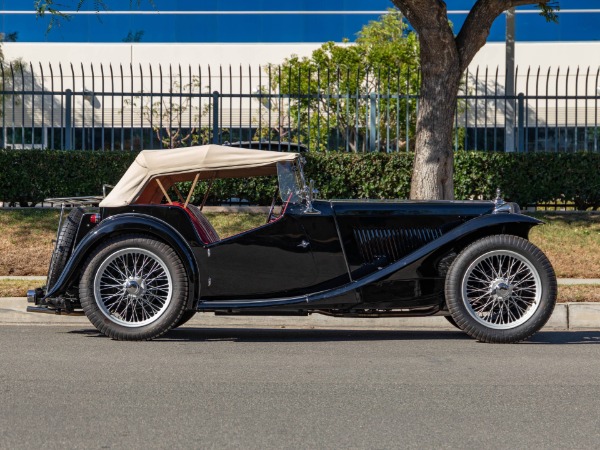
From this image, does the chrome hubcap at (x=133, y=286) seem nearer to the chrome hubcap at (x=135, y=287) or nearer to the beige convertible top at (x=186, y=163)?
the chrome hubcap at (x=135, y=287)

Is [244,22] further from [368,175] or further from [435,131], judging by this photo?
[435,131]

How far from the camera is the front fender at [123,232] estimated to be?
24.9 feet

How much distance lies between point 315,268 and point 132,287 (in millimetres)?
1445

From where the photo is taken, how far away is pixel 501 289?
7.57 metres

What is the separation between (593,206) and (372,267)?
27.0 feet

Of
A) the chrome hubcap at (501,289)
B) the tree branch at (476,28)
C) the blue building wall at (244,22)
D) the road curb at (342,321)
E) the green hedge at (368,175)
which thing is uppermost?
the blue building wall at (244,22)

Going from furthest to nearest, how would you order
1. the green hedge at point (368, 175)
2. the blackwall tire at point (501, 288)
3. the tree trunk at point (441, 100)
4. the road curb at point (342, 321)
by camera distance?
the green hedge at point (368, 175), the tree trunk at point (441, 100), the road curb at point (342, 321), the blackwall tire at point (501, 288)

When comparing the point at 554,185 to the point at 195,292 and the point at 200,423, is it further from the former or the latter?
the point at 200,423

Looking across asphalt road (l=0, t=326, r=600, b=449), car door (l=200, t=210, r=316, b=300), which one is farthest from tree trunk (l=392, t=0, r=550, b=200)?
car door (l=200, t=210, r=316, b=300)

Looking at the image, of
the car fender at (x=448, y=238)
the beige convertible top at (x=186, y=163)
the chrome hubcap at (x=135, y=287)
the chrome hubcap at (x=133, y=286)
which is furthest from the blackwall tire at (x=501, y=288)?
the chrome hubcap at (x=135, y=287)

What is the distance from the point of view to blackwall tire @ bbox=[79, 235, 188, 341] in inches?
299

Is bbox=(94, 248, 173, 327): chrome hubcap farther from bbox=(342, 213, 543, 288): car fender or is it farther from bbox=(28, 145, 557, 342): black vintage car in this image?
bbox=(342, 213, 543, 288): car fender

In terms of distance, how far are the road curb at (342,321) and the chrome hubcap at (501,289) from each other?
4.53 feet

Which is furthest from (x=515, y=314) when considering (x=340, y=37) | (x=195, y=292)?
(x=340, y=37)
